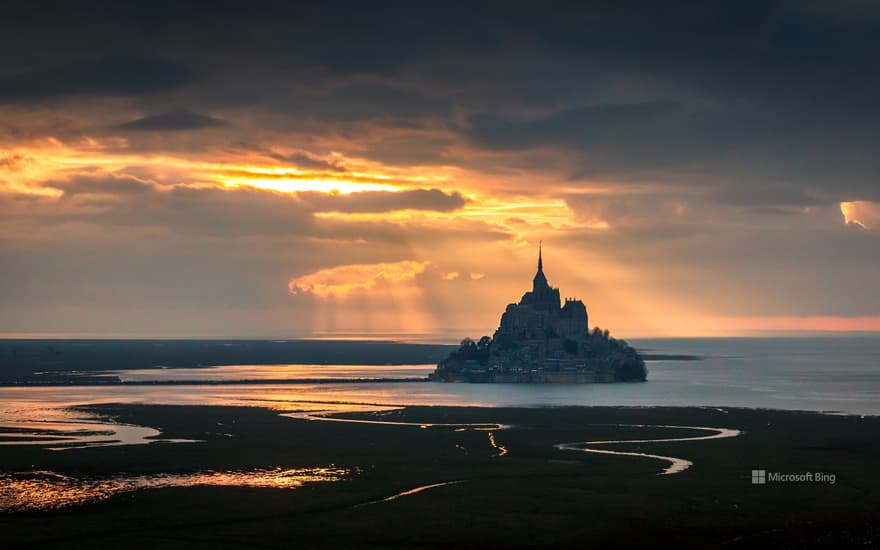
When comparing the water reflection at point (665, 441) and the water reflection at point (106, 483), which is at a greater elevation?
the water reflection at point (665, 441)

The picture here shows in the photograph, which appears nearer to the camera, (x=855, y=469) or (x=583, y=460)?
(x=855, y=469)

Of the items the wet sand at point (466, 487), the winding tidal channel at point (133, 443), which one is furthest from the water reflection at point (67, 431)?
the wet sand at point (466, 487)

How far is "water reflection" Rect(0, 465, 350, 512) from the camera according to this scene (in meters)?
88.7

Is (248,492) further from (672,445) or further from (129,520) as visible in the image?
(672,445)

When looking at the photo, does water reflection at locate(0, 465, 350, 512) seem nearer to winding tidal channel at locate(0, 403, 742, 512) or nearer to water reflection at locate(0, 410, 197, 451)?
winding tidal channel at locate(0, 403, 742, 512)

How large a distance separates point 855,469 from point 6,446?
85775mm

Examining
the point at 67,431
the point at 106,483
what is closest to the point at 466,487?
the point at 106,483

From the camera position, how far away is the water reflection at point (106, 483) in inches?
3492

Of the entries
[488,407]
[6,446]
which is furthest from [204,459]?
[488,407]

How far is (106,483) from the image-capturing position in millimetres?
96875

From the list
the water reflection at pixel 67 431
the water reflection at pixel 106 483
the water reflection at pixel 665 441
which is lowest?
the water reflection at pixel 106 483

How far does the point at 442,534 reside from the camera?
7900cm

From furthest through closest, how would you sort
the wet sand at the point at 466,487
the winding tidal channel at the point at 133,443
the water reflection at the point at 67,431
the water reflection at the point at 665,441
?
the water reflection at the point at 67,431 → the water reflection at the point at 665,441 → the winding tidal channel at the point at 133,443 → the wet sand at the point at 466,487

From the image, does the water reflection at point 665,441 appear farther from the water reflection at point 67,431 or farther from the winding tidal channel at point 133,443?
the water reflection at point 67,431
